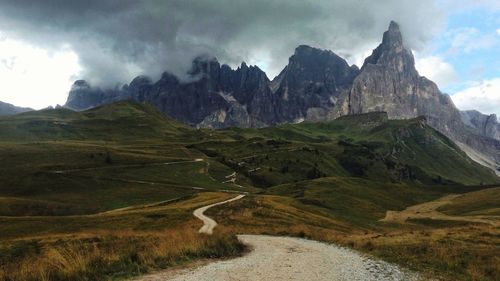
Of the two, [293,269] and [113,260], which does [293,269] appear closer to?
[293,269]

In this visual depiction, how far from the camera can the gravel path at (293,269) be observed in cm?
2294

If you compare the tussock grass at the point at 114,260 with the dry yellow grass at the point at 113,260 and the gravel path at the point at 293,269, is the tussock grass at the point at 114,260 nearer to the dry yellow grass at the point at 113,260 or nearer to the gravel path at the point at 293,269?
the dry yellow grass at the point at 113,260

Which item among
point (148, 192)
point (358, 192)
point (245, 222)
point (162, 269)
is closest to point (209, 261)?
point (162, 269)

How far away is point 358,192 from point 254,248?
6564 inches

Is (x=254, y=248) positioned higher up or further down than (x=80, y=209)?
higher up

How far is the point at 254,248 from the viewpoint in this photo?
36.9 m

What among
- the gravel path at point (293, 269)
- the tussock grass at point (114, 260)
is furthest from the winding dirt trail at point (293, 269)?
the tussock grass at point (114, 260)

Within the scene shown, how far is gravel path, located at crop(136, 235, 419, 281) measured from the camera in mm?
22938

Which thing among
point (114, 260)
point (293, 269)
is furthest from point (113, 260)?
point (293, 269)

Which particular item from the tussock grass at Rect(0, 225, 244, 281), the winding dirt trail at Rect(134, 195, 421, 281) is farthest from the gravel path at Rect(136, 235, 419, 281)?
the tussock grass at Rect(0, 225, 244, 281)

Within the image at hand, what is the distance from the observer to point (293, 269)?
85.1ft

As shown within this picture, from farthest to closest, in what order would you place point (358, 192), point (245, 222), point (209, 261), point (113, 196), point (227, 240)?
point (358, 192) → point (113, 196) → point (245, 222) → point (227, 240) → point (209, 261)

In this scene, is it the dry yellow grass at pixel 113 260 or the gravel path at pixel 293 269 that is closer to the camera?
the dry yellow grass at pixel 113 260

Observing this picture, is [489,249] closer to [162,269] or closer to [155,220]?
[162,269]
